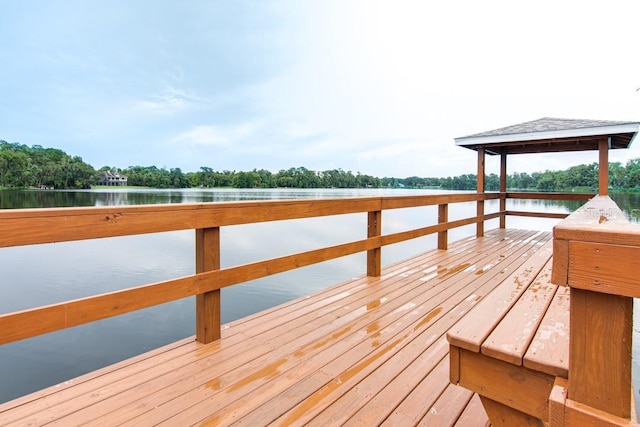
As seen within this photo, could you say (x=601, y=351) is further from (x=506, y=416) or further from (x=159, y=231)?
(x=159, y=231)

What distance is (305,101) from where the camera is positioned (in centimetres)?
2712

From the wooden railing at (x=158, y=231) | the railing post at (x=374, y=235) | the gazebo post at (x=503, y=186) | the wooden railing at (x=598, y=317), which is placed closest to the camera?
the wooden railing at (x=598, y=317)

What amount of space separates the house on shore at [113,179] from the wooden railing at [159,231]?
39.1 metres

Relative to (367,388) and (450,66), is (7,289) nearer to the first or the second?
(367,388)

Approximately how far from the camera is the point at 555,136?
262 inches

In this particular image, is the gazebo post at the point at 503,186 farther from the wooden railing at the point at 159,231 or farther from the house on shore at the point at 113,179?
the house on shore at the point at 113,179

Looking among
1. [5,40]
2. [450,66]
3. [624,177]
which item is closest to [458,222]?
[450,66]

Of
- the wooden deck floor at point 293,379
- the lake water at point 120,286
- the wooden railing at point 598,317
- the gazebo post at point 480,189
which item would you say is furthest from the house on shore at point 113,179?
the wooden railing at point 598,317

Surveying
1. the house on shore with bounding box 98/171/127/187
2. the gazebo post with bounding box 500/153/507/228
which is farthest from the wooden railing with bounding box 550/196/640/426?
the house on shore with bounding box 98/171/127/187

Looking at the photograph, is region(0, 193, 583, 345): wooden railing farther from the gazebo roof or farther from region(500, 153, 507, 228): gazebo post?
region(500, 153, 507, 228): gazebo post

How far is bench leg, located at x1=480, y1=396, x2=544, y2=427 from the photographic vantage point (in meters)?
0.96

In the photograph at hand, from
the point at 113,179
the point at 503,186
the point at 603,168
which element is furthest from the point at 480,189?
the point at 113,179

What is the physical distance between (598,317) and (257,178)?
34288 mm

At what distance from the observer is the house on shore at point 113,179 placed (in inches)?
1401
